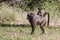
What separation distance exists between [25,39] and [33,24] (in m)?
1.11

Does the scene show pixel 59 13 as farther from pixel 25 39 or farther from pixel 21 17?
pixel 25 39

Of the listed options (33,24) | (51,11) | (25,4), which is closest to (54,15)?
(51,11)

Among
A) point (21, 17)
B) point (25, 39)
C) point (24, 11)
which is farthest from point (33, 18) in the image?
point (24, 11)

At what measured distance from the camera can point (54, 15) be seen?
16828 millimetres

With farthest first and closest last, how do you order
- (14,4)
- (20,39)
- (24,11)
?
(14,4) < (24,11) < (20,39)

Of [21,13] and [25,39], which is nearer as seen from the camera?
[25,39]

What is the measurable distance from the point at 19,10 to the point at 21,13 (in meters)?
0.71

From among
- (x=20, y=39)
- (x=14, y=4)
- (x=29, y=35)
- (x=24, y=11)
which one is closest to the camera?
(x=20, y=39)

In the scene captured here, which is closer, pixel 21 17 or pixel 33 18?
pixel 33 18

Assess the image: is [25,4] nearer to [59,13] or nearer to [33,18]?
[59,13]

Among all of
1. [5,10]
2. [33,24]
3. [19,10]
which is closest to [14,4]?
[19,10]

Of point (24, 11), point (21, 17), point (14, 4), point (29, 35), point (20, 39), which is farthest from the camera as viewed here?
point (14, 4)

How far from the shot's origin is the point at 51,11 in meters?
17.3

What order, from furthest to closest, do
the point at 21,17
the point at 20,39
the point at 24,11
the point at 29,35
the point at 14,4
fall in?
1. the point at 14,4
2. the point at 24,11
3. the point at 21,17
4. the point at 29,35
5. the point at 20,39
